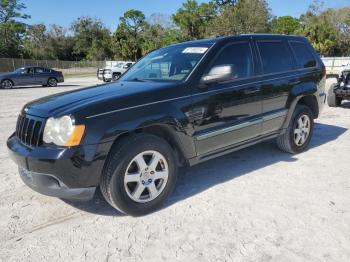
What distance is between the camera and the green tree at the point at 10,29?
57.2 metres

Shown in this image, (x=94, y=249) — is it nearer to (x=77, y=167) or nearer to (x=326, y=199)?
(x=77, y=167)

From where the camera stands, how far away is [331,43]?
4475cm

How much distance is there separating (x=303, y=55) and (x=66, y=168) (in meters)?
4.19

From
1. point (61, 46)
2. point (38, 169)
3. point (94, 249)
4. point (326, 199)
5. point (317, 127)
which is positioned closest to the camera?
point (94, 249)

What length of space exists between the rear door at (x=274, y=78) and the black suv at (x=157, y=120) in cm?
1

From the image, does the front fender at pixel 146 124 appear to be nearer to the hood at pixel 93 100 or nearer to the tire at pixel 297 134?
the hood at pixel 93 100

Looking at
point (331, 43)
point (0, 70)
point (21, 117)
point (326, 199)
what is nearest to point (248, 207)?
point (326, 199)

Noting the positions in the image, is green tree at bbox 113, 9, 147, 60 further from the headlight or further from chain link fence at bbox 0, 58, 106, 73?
the headlight

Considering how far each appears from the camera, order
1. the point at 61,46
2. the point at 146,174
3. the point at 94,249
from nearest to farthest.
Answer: the point at 94,249
the point at 146,174
the point at 61,46

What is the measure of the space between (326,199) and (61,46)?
256ft

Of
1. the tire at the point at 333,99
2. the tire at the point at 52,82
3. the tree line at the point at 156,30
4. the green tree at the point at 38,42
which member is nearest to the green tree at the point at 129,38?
the tree line at the point at 156,30

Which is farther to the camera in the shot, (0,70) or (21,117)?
(0,70)

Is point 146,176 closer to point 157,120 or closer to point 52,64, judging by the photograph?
point 157,120

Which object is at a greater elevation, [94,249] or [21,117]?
[21,117]
